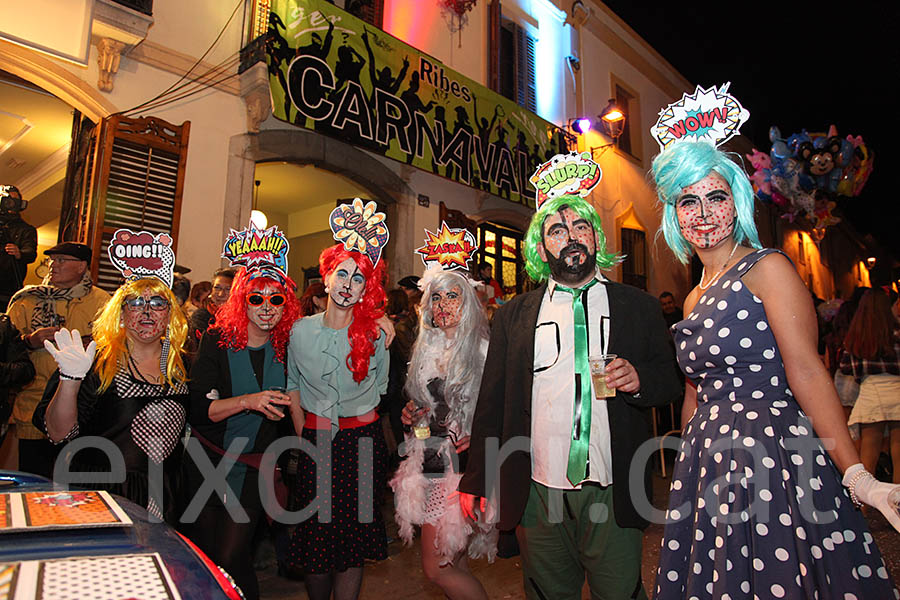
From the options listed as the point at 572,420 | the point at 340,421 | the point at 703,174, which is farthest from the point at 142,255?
the point at 703,174

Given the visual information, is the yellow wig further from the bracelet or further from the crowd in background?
the bracelet

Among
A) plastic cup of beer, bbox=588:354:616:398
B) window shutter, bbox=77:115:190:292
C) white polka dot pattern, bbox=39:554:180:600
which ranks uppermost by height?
window shutter, bbox=77:115:190:292

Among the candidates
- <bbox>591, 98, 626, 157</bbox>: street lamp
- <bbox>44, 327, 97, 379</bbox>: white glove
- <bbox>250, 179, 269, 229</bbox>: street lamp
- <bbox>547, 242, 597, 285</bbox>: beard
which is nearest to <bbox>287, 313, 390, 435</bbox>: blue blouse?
<bbox>44, 327, 97, 379</bbox>: white glove

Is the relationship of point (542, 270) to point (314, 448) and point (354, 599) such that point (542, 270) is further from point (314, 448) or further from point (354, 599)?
point (354, 599)

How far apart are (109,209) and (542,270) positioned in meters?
5.12

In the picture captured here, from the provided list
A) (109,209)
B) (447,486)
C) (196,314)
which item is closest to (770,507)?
(447,486)

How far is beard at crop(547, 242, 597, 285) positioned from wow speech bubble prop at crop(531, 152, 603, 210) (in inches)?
12.2

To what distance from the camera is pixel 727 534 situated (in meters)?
1.64

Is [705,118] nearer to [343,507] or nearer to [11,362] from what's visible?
[343,507]

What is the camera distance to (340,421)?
9.50 feet

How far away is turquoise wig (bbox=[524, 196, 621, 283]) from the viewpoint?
2.42 metres

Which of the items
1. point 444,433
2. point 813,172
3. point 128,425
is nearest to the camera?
point 128,425

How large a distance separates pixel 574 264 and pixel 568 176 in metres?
0.46

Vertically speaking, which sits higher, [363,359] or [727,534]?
[363,359]
